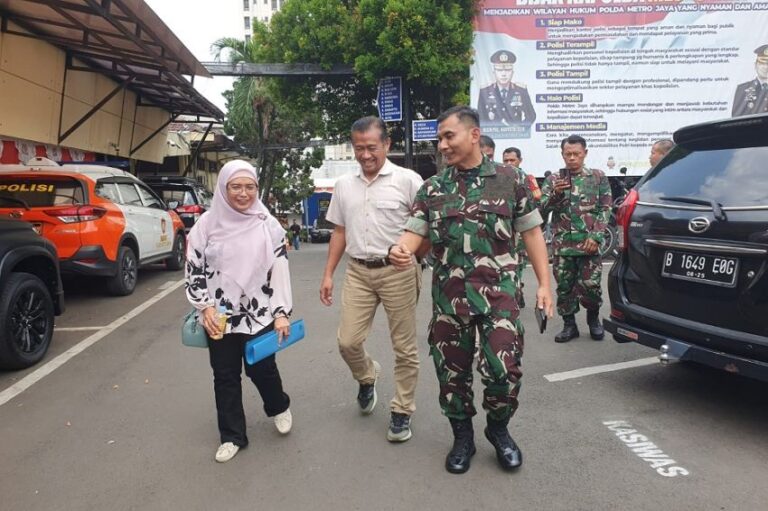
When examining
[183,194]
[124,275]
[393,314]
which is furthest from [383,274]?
[183,194]

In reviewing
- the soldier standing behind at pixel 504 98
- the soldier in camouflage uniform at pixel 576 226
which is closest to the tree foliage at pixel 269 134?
the soldier standing behind at pixel 504 98

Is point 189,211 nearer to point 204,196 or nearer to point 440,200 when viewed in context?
point 204,196

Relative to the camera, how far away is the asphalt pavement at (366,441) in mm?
2525

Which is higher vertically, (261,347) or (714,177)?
(714,177)

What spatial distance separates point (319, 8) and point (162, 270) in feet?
20.3

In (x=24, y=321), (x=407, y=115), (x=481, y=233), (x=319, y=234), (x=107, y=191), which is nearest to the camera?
(x=481, y=233)

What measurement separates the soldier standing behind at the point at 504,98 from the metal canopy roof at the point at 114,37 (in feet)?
18.6

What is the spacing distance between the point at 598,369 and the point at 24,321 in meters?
4.49

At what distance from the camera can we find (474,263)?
2.57 m

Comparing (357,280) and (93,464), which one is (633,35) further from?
(93,464)

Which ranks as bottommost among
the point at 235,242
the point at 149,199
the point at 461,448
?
the point at 461,448

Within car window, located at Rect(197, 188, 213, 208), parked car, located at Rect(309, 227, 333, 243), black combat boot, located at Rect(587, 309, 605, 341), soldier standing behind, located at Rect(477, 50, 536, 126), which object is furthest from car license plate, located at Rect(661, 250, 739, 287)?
parked car, located at Rect(309, 227, 333, 243)

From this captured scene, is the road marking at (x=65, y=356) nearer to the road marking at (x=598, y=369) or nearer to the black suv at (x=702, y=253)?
the road marking at (x=598, y=369)

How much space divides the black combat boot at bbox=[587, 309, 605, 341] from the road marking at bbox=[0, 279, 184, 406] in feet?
14.9
